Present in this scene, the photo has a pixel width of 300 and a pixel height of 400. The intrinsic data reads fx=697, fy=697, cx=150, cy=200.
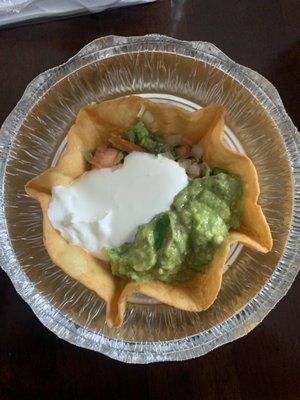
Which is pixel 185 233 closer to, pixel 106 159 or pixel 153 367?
pixel 106 159

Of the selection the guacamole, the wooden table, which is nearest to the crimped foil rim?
the wooden table

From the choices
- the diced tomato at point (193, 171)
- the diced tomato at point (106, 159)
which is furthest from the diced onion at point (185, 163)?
the diced tomato at point (106, 159)

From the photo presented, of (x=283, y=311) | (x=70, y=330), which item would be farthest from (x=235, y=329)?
(x=70, y=330)

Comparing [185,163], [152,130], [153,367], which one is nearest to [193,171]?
[185,163]

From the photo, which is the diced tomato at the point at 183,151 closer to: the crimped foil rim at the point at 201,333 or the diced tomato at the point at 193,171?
the diced tomato at the point at 193,171

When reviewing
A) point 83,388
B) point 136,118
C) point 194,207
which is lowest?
point 83,388

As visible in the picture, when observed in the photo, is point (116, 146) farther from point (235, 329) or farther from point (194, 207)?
point (235, 329)
